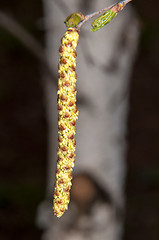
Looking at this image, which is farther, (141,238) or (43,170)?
(43,170)

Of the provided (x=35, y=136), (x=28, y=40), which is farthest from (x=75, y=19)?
(x=35, y=136)

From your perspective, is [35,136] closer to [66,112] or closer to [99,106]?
[99,106]

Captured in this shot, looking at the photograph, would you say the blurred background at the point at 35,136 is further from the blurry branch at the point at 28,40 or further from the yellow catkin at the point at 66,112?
the yellow catkin at the point at 66,112

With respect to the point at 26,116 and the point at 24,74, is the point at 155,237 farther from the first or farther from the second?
the point at 24,74

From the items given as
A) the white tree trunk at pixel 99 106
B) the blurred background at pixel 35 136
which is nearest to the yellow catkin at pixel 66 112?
the white tree trunk at pixel 99 106

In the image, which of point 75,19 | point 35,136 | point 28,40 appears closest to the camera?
point 75,19

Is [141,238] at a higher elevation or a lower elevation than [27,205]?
lower

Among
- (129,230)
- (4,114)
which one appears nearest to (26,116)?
(4,114)

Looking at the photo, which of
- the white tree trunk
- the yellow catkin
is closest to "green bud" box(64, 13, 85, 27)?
the yellow catkin
